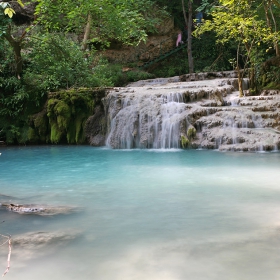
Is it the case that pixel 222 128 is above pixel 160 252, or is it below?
above

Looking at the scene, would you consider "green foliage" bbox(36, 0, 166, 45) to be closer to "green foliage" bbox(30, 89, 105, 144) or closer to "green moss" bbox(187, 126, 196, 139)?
"green foliage" bbox(30, 89, 105, 144)

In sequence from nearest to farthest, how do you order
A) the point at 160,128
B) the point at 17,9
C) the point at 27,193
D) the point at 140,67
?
the point at 27,193 → the point at 160,128 → the point at 17,9 → the point at 140,67

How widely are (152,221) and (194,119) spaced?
25.5ft

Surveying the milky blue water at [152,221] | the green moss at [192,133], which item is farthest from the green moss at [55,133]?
the milky blue water at [152,221]

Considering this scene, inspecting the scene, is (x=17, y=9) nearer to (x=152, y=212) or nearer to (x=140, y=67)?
(x=140, y=67)

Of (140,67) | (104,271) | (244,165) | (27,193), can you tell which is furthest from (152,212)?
(140,67)

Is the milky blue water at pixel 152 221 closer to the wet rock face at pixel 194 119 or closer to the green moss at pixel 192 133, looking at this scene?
the wet rock face at pixel 194 119

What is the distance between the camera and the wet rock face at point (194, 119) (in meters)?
11.0

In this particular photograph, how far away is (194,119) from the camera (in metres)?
11.8

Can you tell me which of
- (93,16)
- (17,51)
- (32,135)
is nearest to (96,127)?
(32,135)

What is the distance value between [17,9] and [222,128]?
1672 cm

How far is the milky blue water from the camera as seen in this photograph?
10.2 feet

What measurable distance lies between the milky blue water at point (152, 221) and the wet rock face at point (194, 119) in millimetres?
2525

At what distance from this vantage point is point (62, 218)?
14.7ft
